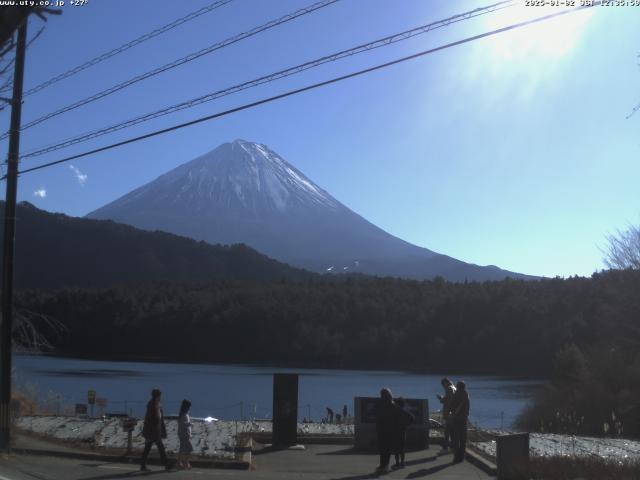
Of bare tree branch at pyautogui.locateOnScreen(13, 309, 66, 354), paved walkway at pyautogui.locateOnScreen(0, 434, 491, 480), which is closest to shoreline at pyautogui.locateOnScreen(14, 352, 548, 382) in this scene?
bare tree branch at pyautogui.locateOnScreen(13, 309, 66, 354)

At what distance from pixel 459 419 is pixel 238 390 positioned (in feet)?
132

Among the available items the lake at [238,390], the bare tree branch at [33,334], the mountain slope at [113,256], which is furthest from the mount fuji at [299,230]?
the bare tree branch at [33,334]

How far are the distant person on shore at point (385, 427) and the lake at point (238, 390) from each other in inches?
753

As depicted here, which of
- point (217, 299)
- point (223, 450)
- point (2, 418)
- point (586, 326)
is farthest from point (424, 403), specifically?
point (217, 299)

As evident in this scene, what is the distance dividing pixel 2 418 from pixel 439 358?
231 ft

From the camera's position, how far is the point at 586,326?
6550cm

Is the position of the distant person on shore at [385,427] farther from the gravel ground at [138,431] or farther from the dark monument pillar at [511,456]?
the gravel ground at [138,431]

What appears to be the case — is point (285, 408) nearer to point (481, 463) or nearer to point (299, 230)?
point (481, 463)

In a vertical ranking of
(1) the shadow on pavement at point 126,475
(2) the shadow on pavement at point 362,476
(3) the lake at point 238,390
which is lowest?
(3) the lake at point 238,390

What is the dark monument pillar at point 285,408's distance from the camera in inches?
618

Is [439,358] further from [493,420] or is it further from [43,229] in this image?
[43,229]

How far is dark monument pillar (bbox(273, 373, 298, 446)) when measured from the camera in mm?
15695

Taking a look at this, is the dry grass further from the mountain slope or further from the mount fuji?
the mount fuji

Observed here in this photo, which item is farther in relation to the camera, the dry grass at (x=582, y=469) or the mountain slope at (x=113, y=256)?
the mountain slope at (x=113, y=256)
